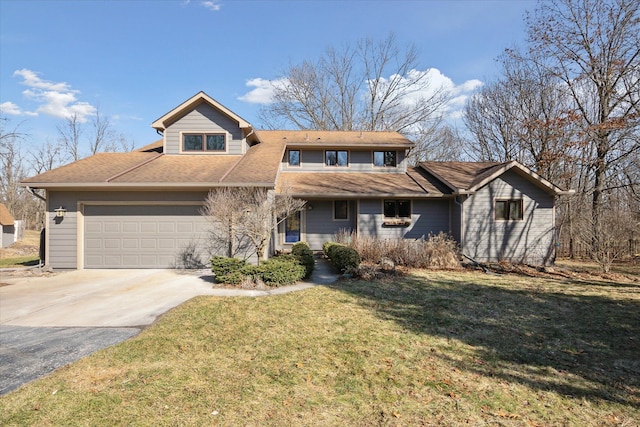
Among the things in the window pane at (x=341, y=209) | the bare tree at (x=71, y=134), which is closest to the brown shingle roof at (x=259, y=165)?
the window pane at (x=341, y=209)

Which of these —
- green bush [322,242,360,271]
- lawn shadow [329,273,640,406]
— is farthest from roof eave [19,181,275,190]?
lawn shadow [329,273,640,406]

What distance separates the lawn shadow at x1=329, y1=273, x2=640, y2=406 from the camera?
12.5 ft

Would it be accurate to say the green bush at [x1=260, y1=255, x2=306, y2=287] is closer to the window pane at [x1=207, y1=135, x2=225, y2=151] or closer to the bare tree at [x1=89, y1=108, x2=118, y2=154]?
the window pane at [x1=207, y1=135, x2=225, y2=151]

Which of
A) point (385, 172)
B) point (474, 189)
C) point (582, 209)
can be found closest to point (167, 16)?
point (385, 172)

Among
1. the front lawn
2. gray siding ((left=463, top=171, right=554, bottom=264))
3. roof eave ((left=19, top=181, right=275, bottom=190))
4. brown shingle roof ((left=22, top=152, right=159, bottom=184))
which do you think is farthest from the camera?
gray siding ((left=463, top=171, right=554, bottom=264))

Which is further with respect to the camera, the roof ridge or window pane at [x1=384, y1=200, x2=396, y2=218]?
window pane at [x1=384, y1=200, x2=396, y2=218]

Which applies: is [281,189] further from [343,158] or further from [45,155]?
[45,155]

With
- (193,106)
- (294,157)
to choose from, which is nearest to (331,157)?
(294,157)

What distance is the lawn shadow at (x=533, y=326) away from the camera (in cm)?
380

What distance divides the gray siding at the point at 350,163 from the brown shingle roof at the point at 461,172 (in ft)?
4.90

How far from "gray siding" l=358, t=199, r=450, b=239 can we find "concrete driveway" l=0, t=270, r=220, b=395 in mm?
7109

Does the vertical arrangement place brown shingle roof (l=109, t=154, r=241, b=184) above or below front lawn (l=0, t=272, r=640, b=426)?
above

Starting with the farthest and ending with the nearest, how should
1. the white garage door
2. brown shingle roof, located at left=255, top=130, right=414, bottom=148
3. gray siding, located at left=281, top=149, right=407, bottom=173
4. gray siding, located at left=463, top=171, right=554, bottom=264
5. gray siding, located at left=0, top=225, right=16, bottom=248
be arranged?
gray siding, located at left=0, top=225, right=16, bottom=248
gray siding, located at left=281, top=149, right=407, bottom=173
brown shingle roof, located at left=255, top=130, right=414, bottom=148
gray siding, located at left=463, top=171, right=554, bottom=264
the white garage door

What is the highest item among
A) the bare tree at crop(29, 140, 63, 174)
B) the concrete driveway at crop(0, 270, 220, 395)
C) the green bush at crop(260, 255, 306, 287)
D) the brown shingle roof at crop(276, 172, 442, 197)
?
the bare tree at crop(29, 140, 63, 174)
